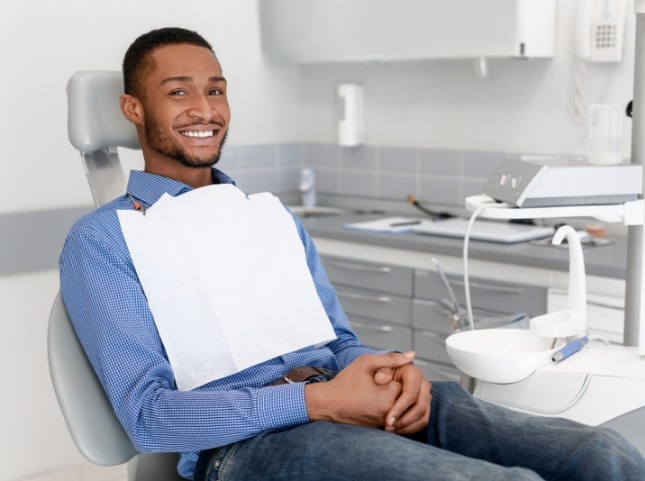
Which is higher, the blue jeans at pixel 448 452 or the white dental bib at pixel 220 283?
the white dental bib at pixel 220 283

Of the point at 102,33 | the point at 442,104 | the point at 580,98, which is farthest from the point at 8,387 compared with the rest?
the point at 580,98

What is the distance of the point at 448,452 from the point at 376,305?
2065 millimetres

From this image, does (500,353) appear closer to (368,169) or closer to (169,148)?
(169,148)

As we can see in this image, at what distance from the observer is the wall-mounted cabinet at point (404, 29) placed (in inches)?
137

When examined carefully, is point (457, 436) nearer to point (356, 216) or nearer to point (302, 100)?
point (356, 216)

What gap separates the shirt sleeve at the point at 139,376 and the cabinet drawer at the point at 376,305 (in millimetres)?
1590

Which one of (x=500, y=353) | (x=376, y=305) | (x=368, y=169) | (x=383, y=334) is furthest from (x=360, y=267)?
(x=500, y=353)

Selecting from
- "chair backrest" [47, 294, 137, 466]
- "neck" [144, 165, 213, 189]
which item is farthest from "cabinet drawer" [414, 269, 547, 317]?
"chair backrest" [47, 294, 137, 466]

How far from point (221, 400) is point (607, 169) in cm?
94

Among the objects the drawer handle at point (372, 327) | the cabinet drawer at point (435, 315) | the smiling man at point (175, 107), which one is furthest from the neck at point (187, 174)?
the drawer handle at point (372, 327)

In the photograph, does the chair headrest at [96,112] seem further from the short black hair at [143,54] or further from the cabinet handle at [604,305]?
the cabinet handle at [604,305]

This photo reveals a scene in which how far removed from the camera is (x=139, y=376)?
6.17 ft

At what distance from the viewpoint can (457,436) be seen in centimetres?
184

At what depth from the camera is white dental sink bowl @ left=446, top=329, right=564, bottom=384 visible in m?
1.96
